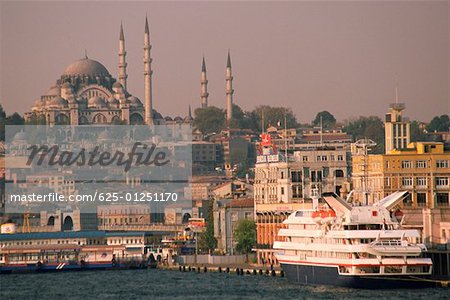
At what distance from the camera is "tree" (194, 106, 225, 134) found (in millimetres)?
194875

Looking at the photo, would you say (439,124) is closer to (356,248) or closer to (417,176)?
(417,176)

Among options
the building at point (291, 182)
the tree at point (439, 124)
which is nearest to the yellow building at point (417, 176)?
the building at point (291, 182)

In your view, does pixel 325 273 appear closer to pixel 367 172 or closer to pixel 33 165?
pixel 367 172

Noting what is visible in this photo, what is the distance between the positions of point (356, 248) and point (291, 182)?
22918 millimetres

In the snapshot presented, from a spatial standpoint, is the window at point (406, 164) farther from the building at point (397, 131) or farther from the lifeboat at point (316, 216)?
the building at point (397, 131)

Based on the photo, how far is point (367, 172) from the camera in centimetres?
7569

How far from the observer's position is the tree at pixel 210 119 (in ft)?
→ 639

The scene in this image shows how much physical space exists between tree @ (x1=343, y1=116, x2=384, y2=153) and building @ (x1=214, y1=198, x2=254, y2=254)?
48278 millimetres

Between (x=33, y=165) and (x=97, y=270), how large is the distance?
2947 inches

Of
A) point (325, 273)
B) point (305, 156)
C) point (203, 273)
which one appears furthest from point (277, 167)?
point (325, 273)

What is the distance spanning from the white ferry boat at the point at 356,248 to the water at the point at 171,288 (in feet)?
1.48

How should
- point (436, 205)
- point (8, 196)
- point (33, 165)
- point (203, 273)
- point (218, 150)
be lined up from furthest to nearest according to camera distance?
point (218, 150) < point (33, 165) < point (8, 196) < point (203, 273) < point (436, 205)

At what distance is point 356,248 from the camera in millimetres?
62875

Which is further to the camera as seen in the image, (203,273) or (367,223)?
(203,273)
